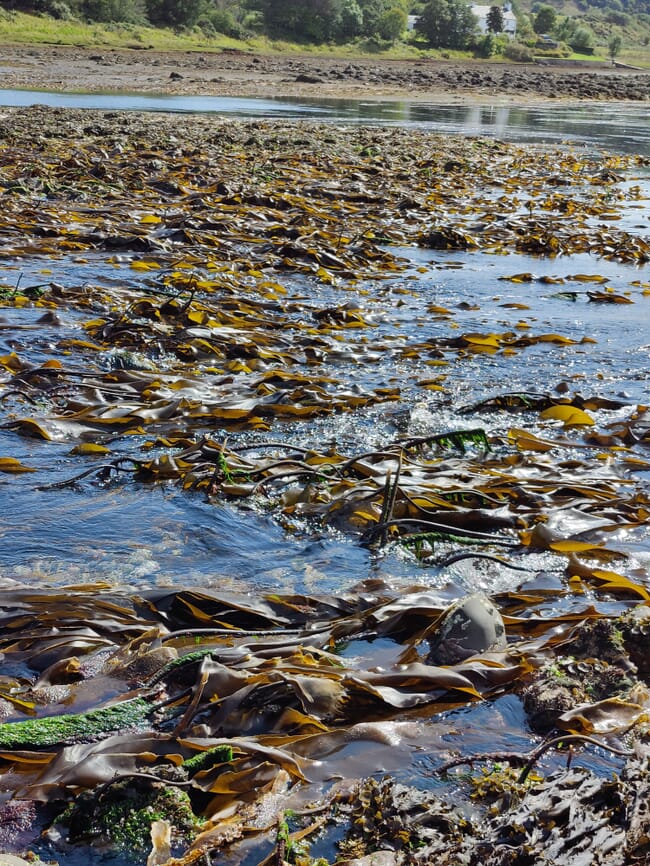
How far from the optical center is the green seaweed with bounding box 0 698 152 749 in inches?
74.0

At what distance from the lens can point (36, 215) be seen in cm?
816

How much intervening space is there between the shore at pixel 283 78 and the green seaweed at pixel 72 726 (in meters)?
25.6

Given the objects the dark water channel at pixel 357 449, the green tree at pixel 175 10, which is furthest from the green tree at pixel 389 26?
the dark water channel at pixel 357 449

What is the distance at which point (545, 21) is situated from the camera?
7600 cm

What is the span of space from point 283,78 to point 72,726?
36.8 meters

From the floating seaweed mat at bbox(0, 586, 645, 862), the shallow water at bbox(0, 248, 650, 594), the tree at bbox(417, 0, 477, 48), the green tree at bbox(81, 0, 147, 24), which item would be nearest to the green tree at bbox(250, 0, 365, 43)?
the tree at bbox(417, 0, 477, 48)

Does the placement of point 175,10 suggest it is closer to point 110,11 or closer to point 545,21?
point 110,11

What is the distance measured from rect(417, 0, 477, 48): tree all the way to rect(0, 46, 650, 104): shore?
11725 mm

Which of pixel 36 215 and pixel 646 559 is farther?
pixel 36 215

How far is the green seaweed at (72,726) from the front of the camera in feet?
6.16

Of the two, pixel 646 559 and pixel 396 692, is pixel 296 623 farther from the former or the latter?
pixel 646 559

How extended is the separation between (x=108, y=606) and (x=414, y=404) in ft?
7.13

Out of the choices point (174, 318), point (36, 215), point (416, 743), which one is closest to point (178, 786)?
point (416, 743)

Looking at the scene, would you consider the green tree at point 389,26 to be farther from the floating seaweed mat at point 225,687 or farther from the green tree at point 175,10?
the floating seaweed mat at point 225,687
